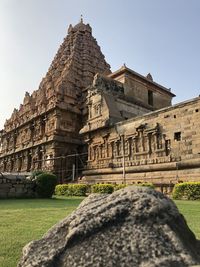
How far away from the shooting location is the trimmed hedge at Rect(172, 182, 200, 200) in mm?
12883

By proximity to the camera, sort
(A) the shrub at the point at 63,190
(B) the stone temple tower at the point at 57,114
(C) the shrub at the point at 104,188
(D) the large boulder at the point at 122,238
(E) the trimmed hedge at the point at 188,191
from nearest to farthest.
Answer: (D) the large boulder at the point at 122,238, (E) the trimmed hedge at the point at 188,191, (C) the shrub at the point at 104,188, (A) the shrub at the point at 63,190, (B) the stone temple tower at the point at 57,114

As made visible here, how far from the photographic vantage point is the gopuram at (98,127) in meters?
16.7

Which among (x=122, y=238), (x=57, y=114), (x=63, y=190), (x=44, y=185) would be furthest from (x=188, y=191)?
(x=57, y=114)

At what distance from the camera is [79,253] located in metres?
2.04

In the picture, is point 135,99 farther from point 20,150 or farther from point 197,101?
point 20,150

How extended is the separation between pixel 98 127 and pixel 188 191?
10.8 metres

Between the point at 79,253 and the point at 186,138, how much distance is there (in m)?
15.1

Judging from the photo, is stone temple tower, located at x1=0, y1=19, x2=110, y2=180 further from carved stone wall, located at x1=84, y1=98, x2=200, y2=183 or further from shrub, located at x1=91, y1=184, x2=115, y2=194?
Answer: shrub, located at x1=91, y1=184, x2=115, y2=194

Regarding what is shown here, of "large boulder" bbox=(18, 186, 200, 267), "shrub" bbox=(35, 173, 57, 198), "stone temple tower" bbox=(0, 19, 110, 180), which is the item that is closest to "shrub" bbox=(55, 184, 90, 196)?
"shrub" bbox=(35, 173, 57, 198)

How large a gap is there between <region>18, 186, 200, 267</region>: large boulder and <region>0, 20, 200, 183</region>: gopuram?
13.6 m

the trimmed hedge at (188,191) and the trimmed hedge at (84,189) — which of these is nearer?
the trimmed hedge at (188,191)

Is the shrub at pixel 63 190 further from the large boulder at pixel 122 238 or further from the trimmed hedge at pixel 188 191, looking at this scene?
the large boulder at pixel 122 238

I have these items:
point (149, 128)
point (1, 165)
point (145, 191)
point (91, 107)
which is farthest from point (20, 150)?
point (145, 191)

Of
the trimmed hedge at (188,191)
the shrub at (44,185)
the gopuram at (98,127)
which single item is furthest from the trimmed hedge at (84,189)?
the trimmed hedge at (188,191)
